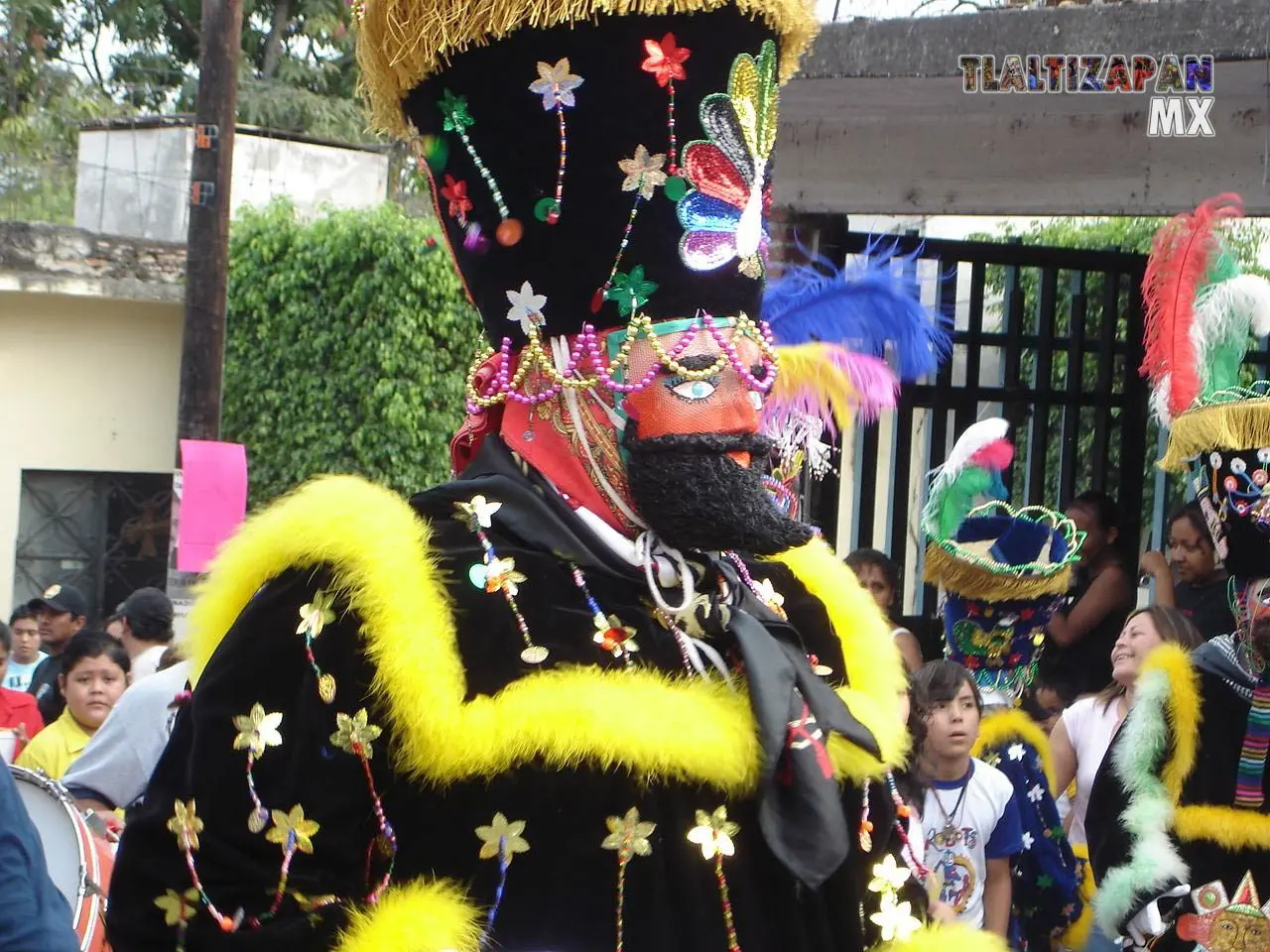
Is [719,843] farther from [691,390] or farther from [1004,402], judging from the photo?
[1004,402]

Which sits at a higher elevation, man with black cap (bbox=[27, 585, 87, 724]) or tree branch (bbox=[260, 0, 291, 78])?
tree branch (bbox=[260, 0, 291, 78])

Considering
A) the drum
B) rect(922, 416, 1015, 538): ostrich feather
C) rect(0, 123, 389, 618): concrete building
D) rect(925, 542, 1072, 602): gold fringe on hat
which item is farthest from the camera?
rect(0, 123, 389, 618): concrete building

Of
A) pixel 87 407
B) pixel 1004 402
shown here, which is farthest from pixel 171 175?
pixel 1004 402

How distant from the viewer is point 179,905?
197 centimetres

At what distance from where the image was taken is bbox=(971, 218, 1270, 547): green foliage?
754cm

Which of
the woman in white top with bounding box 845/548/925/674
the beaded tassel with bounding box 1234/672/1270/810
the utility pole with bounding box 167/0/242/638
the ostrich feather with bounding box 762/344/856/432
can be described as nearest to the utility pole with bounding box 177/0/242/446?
the utility pole with bounding box 167/0/242/638

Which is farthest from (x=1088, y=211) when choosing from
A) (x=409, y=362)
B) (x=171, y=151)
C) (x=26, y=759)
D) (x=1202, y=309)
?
(x=171, y=151)

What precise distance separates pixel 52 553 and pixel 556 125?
40.8ft

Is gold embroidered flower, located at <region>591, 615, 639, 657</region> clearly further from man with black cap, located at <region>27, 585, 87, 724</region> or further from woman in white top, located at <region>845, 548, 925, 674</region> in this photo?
man with black cap, located at <region>27, 585, 87, 724</region>

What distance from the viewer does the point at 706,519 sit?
2.13m

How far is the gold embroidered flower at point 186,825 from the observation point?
1.97 m

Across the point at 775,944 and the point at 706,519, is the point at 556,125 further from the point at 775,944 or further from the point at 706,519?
the point at 775,944

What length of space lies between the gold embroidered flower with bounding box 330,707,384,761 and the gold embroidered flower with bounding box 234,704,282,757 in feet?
0.22

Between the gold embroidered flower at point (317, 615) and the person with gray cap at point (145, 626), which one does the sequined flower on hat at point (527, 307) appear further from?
the person with gray cap at point (145, 626)
